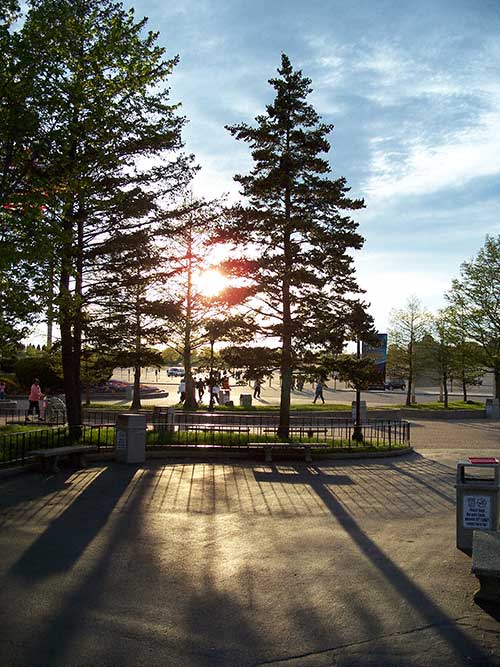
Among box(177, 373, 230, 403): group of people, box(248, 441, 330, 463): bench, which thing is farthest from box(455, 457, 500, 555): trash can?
box(177, 373, 230, 403): group of people

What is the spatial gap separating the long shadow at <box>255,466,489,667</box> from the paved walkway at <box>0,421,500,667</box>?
20mm

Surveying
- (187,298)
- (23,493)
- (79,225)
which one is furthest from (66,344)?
(187,298)

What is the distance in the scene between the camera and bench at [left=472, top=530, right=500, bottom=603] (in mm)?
6113

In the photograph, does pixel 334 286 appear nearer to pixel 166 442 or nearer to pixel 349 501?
pixel 166 442

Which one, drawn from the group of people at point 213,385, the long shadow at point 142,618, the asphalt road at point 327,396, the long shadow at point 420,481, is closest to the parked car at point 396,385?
the asphalt road at point 327,396

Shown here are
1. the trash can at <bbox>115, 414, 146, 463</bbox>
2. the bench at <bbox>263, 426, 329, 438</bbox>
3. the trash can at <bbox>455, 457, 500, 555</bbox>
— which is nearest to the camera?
the trash can at <bbox>455, 457, 500, 555</bbox>

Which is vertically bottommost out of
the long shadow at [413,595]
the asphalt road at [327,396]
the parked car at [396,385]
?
the long shadow at [413,595]

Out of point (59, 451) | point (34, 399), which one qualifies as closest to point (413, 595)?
point (59, 451)

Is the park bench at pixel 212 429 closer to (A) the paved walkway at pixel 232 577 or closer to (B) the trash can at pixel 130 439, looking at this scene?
(B) the trash can at pixel 130 439

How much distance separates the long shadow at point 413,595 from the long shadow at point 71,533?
3470 millimetres

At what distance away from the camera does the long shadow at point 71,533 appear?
23.8ft

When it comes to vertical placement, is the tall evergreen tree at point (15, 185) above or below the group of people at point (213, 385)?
above

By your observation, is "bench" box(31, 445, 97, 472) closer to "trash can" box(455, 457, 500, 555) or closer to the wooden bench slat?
the wooden bench slat

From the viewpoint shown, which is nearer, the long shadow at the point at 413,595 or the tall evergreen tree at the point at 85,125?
the long shadow at the point at 413,595
